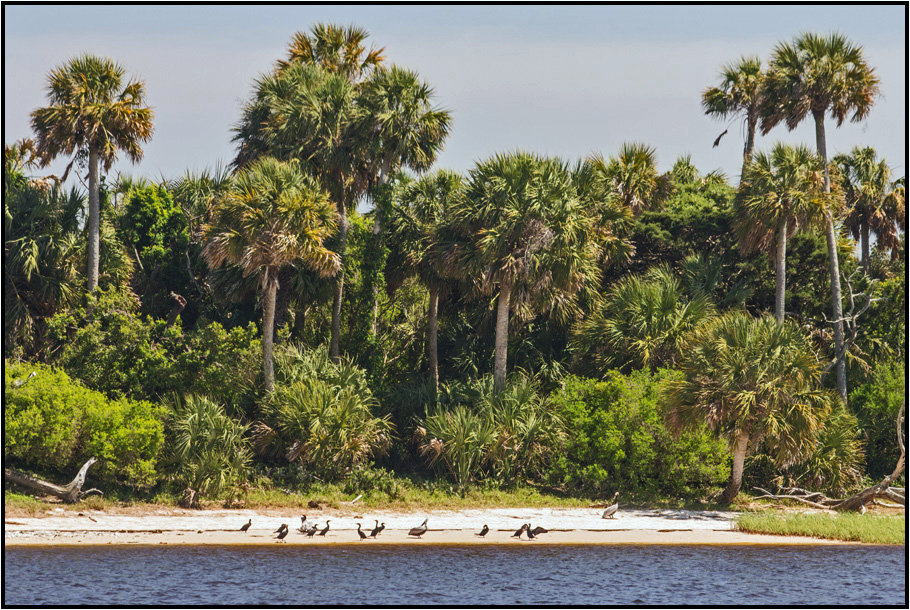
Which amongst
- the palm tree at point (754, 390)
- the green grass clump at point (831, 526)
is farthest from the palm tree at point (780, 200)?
the green grass clump at point (831, 526)

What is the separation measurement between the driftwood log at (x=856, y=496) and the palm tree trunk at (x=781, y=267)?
17.7 feet

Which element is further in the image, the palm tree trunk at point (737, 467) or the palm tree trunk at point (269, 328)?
the palm tree trunk at point (269, 328)

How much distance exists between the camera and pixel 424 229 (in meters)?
34.1

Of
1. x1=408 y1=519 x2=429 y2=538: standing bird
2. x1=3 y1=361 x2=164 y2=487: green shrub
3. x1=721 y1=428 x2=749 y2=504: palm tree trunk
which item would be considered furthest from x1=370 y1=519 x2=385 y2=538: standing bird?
x1=721 y1=428 x2=749 y2=504: palm tree trunk

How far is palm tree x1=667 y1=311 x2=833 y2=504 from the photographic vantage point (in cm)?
2825

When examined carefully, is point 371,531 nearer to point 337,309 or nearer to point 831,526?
point 337,309

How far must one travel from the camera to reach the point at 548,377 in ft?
111

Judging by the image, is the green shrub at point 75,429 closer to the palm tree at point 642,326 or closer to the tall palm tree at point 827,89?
the palm tree at point 642,326

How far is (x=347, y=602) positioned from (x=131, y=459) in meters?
9.82

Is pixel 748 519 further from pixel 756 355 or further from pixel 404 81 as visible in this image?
Result: pixel 404 81

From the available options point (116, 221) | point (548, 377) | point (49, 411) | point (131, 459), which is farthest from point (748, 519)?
point (116, 221)

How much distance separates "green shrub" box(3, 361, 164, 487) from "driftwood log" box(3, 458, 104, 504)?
47 centimetres

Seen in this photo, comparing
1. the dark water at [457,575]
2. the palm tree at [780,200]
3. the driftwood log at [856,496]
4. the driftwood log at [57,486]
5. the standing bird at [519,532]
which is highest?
the palm tree at [780,200]

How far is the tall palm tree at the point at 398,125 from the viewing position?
111 ft
